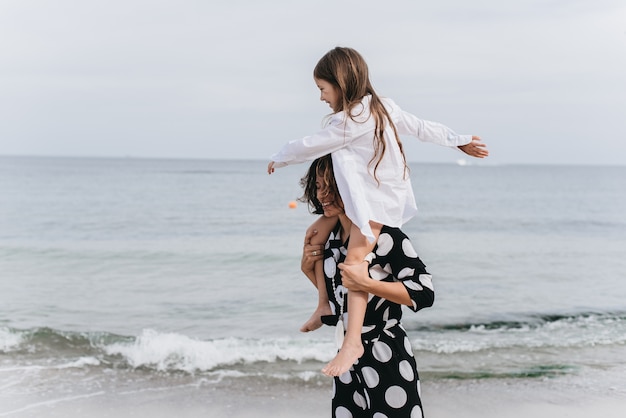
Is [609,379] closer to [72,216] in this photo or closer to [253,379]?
[253,379]

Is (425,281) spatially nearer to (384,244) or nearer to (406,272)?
(406,272)

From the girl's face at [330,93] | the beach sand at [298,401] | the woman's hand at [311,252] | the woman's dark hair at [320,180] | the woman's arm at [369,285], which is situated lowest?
the beach sand at [298,401]

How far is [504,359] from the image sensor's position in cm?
723

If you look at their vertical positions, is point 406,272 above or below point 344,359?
above

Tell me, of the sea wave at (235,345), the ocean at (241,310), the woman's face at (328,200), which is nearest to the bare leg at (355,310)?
the woman's face at (328,200)

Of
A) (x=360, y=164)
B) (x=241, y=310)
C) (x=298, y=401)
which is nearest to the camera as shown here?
(x=360, y=164)

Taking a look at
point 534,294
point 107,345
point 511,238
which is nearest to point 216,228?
point 511,238

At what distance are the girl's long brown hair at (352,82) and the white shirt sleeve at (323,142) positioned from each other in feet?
0.16

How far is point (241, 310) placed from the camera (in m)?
9.49

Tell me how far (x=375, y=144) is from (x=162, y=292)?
8.95 meters

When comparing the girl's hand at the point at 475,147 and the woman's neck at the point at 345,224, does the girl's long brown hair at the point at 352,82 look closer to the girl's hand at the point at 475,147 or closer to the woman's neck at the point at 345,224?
the woman's neck at the point at 345,224

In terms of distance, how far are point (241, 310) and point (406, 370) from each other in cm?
730

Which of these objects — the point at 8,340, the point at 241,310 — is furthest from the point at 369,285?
the point at 241,310

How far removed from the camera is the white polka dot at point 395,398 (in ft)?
7.59
